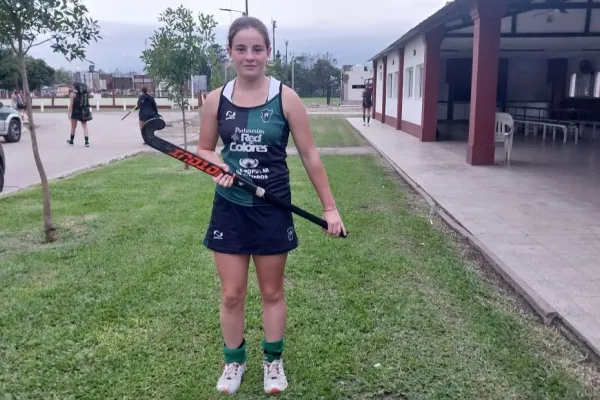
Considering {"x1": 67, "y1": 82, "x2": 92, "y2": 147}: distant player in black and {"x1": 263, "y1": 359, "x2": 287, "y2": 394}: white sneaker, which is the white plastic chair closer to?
{"x1": 263, "y1": 359, "x2": 287, "y2": 394}: white sneaker

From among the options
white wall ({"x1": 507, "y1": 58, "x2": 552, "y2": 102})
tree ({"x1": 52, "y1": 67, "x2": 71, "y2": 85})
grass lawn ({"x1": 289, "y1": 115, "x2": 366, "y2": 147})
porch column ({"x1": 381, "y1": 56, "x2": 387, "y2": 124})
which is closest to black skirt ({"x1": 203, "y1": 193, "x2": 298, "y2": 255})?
grass lawn ({"x1": 289, "y1": 115, "x2": 366, "y2": 147})

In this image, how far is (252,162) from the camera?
9.79ft

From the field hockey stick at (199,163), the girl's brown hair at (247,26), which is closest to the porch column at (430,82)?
the girl's brown hair at (247,26)

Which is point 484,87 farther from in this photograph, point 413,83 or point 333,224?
point 333,224

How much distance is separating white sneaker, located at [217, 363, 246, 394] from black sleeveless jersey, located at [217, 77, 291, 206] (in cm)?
93

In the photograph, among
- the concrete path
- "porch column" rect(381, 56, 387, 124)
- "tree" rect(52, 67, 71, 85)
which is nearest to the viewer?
the concrete path

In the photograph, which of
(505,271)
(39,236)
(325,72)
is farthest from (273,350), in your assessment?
(325,72)

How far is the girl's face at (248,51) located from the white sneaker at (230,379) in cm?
152

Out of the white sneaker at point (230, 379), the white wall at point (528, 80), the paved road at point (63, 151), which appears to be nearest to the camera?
the white sneaker at point (230, 379)

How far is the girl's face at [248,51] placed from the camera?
293 centimetres

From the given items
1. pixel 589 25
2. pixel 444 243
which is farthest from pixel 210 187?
pixel 589 25

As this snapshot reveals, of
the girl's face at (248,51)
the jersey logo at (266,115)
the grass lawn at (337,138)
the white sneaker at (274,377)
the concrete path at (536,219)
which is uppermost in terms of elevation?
the girl's face at (248,51)

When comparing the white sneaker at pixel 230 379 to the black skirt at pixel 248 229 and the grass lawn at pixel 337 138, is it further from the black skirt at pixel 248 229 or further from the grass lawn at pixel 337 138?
the grass lawn at pixel 337 138

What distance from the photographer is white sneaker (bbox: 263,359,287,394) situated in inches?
127
